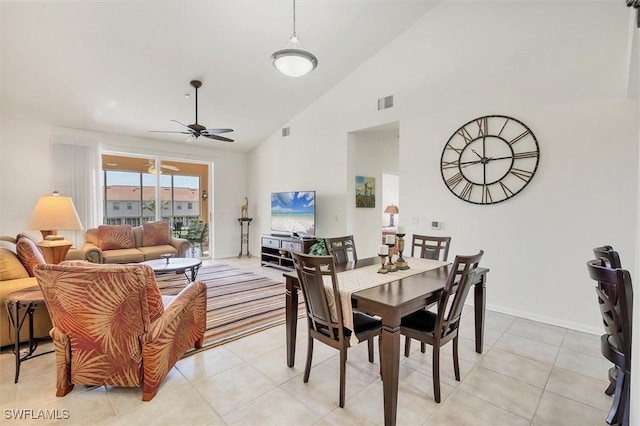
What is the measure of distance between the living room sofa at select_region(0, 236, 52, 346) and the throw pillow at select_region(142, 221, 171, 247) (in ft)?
7.99

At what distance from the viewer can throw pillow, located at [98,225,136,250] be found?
17.4 feet

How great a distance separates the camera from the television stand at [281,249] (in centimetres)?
561

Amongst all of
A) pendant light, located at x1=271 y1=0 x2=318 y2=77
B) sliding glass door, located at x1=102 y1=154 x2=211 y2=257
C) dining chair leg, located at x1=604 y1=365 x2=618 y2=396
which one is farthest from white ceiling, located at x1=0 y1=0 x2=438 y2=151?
dining chair leg, located at x1=604 y1=365 x2=618 y2=396

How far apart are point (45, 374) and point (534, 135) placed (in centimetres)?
517

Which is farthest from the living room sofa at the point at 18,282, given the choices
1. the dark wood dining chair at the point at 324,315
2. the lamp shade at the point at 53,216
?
the dark wood dining chair at the point at 324,315

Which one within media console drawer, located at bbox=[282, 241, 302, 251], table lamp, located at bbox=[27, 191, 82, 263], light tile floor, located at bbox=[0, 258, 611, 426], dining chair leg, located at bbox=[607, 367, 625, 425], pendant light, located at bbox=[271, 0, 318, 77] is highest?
pendant light, located at bbox=[271, 0, 318, 77]

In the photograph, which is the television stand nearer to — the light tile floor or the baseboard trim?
the light tile floor

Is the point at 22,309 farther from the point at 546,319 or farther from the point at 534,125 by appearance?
the point at 534,125

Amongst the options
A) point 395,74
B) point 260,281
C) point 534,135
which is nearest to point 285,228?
point 260,281

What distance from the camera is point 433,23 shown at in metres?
4.26

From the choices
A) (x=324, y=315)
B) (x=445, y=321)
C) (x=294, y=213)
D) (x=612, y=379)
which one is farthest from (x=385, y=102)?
(x=612, y=379)

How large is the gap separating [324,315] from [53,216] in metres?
3.20

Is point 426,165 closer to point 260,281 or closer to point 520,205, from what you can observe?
point 520,205

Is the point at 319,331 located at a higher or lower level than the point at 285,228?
lower
